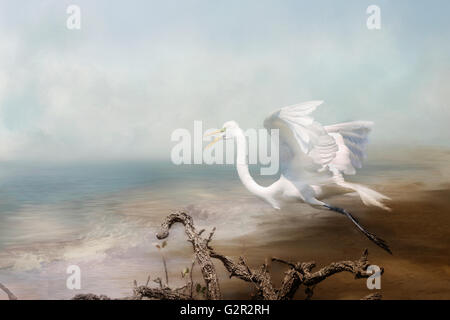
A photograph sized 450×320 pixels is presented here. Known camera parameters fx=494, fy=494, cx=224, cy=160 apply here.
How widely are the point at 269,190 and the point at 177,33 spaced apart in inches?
47.4

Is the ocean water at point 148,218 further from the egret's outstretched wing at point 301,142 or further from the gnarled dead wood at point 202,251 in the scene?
the gnarled dead wood at point 202,251

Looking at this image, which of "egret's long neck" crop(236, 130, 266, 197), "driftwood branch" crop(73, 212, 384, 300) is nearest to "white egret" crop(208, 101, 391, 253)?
"egret's long neck" crop(236, 130, 266, 197)

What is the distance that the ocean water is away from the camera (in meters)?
3.01

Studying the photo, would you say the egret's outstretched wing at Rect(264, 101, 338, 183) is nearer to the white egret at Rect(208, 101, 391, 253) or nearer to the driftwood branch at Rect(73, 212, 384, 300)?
the white egret at Rect(208, 101, 391, 253)

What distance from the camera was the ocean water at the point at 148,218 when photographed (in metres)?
3.01

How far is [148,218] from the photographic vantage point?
3.09m

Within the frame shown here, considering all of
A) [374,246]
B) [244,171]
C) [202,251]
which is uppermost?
[244,171]

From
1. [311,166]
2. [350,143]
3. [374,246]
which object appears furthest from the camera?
[374,246]

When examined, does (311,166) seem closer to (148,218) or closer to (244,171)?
(244,171)

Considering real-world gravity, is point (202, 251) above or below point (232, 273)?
above

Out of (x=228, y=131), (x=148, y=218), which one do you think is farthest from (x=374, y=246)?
(x=148, y=218)

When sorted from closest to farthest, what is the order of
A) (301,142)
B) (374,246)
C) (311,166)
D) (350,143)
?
(301,142) → (311,166) → (350,143) → (374,246)

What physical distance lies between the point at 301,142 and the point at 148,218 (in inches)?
46.7

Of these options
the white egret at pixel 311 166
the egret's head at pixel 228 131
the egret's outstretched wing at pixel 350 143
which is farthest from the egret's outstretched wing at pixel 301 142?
the egret's head at pixel 228 131
